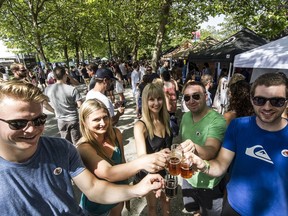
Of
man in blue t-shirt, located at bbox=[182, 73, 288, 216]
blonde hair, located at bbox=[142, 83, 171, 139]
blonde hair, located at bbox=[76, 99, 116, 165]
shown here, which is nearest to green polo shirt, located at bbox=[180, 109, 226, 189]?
man in blue t-shirt, located at bbox=[182, 73, 288, 216]

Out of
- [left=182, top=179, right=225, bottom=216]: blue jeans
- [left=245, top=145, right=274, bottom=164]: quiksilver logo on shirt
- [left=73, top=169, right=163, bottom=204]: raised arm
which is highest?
[left=245, top=145, right=274, bottom=164]: quiksilver logo on shirt

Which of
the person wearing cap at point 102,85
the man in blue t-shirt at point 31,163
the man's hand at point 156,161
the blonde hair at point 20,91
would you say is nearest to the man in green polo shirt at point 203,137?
the man's hand at point 156,161

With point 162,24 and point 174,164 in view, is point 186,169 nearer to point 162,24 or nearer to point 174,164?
point 174,164

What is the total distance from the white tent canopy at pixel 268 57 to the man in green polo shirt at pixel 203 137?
3.50 meters

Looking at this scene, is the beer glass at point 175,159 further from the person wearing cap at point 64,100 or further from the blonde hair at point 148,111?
the person wearing cap at point 64,100

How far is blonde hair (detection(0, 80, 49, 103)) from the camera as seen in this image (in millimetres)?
1239

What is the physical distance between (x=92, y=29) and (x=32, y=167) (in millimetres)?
23374

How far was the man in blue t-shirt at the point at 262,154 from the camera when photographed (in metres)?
1.54

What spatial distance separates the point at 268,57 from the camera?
200 inches

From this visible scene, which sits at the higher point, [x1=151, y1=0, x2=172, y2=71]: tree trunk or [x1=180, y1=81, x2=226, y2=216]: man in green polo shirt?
[x1=151, y1=0, x2=172, y2=71]: tree trunk

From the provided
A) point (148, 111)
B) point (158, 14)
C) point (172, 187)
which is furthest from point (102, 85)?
point (158, 14)

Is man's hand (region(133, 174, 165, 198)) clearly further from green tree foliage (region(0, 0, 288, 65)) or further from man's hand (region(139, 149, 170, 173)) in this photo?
green tree foliage (region(0, 0, 288, 65))

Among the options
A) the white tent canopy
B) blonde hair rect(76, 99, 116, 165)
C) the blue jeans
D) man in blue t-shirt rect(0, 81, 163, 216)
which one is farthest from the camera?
the white tent canopy

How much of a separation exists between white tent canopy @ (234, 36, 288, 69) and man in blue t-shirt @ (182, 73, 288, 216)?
372 cm
